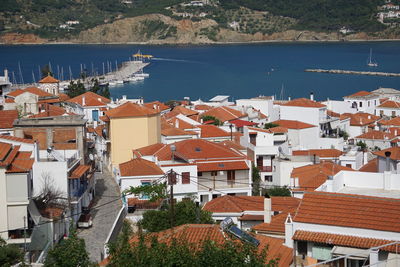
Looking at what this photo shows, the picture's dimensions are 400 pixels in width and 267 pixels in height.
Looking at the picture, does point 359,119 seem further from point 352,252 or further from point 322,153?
point 352,252

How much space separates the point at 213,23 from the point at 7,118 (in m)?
166

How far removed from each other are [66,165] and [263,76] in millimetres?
84974

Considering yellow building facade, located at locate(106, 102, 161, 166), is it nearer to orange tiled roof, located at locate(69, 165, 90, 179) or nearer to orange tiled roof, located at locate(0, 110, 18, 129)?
orange tiled roof, located at locate(0, 110, 18, 129)

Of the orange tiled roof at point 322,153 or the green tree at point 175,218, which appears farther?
the orange tiled roof at point 322,153

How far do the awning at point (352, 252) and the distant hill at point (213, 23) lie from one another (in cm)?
17245

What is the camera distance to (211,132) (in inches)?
969

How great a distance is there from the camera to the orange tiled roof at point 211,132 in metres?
24.3

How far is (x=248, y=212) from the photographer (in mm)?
13945

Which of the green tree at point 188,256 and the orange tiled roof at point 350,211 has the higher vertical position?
the green tree at point 188,256

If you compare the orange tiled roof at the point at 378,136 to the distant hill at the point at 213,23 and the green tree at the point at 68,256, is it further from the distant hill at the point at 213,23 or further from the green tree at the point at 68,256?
the distant hill at the point at 213,23

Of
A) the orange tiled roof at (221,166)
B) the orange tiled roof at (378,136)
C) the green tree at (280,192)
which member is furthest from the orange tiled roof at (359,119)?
the green tree at (280,192)

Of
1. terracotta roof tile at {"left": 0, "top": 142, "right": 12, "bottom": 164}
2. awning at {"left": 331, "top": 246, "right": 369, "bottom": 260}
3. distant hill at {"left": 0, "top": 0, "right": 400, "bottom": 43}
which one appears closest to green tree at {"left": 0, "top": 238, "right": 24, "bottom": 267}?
terracotta roof tile at {"left": 0, "top": 142, "right": 12, "bottom": 164}

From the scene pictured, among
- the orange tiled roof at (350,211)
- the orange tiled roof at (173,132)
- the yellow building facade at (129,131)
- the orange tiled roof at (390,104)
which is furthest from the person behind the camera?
the orange tiled roof at (390,104)

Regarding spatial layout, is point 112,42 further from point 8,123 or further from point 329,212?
point 329,212
